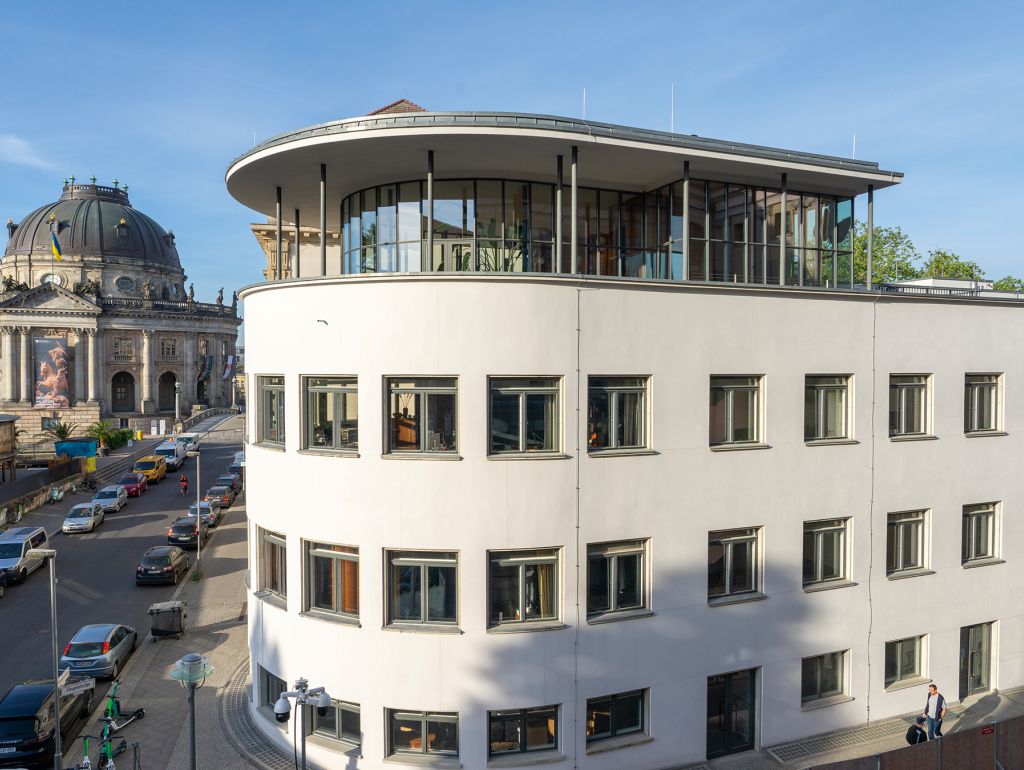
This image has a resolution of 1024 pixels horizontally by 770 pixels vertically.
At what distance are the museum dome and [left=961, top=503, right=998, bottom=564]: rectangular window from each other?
130151 millimetres

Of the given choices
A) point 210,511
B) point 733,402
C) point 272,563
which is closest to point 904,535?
point 733,402

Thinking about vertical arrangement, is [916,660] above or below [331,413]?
below

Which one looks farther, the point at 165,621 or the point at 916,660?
the point at 165,621

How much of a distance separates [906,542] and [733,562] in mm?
5872

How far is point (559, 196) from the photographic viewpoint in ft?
52.2

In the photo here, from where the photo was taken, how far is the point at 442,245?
57.4ft

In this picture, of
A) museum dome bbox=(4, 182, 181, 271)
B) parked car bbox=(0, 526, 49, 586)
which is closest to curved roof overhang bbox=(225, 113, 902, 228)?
parked car bbox=(0, 526, 49, 586)

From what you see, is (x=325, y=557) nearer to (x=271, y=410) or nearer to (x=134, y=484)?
(x=271, y=410)

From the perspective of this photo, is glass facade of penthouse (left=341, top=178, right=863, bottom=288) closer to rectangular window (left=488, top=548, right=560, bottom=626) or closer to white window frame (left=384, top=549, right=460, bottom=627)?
white window frame (left=384, top=549, right=460, bottom=627)

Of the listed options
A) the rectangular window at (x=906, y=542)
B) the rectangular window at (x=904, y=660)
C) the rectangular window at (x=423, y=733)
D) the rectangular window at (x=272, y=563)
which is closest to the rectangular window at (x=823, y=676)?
the rectangular window at (x=904, y=660)

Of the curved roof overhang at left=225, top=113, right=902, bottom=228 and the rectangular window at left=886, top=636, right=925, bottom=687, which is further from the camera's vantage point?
the rectangular window at left=886, top=636, right=925, bottom=687

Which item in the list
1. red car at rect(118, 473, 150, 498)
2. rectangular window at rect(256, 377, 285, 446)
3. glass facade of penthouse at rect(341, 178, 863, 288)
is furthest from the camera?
red car at rect(118, 473, 150, 498)

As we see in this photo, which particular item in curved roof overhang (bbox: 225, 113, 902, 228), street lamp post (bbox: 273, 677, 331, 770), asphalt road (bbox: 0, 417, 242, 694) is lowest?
asphalt road (bbox: 0, 417, 242, 694)

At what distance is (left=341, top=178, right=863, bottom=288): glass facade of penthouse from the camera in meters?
17.5
